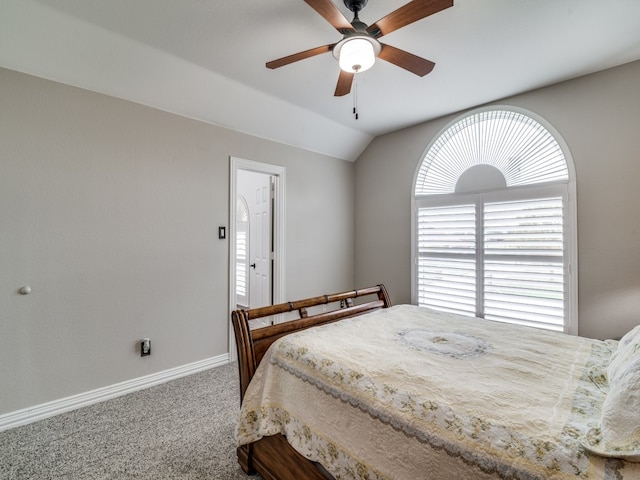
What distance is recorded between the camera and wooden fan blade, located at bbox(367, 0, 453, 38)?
4.68ft

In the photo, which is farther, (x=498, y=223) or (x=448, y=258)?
(x=448, y=258)

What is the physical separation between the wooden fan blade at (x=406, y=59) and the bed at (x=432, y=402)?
5.36ft

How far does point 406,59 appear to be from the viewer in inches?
74.1

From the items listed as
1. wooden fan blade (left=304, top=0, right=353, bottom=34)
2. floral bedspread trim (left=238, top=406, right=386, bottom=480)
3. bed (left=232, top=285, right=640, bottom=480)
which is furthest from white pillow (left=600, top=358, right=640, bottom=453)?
wooden fan blade (left=304, top=0, right=353, bottom=34)

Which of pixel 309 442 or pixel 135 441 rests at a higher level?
pixel 309 442

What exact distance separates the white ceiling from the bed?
6.24 feet

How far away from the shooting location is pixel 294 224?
3898mm

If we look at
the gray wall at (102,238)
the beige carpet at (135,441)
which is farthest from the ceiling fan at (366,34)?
the beige carpet at (135,441)

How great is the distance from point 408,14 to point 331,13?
0.39 meters

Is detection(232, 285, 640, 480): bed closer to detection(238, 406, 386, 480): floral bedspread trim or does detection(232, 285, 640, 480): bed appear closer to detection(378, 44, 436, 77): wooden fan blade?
detection(238, 406, 386, 480): floral bedspread trim

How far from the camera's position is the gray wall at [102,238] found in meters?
2.13

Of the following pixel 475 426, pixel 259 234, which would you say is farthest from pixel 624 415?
pixel 259 234

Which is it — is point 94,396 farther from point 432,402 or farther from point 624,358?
point 624,358

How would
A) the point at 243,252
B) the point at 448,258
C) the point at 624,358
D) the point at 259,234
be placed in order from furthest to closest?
1. the point at 243,252
2. the point at 259,234
3. the point at 448,258
4. the point at 624,358
